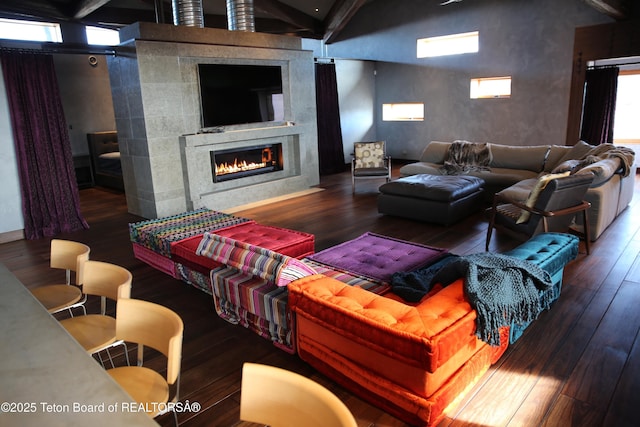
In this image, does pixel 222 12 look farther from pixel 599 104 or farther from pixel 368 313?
pixel 368 313

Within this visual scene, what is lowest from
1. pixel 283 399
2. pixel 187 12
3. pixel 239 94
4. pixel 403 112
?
pixel 283 399

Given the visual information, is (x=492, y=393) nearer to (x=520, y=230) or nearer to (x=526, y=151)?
(x=520, y=230)

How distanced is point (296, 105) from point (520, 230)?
4.55 m

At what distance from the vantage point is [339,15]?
378 inches

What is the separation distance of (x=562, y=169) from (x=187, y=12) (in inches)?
211

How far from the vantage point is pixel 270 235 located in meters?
4.11

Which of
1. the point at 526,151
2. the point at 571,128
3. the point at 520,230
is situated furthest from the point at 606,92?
the point at 520,230

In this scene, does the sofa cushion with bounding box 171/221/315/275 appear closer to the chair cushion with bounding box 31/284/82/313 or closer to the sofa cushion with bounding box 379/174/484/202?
the chair cushion with bounding box 31/284/82/313

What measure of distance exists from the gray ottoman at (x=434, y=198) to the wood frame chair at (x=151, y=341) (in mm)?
4217

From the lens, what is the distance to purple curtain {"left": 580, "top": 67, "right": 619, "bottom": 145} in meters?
7.55

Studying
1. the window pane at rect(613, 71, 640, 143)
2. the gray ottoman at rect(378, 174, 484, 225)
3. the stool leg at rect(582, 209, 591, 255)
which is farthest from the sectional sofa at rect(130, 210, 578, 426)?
the window pane at rect(613, 71, 640, 143)

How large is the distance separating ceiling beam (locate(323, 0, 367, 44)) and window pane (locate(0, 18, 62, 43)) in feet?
18.2

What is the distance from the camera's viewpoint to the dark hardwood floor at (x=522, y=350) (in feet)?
7.40

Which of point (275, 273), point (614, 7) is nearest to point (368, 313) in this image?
point (275, 273)
